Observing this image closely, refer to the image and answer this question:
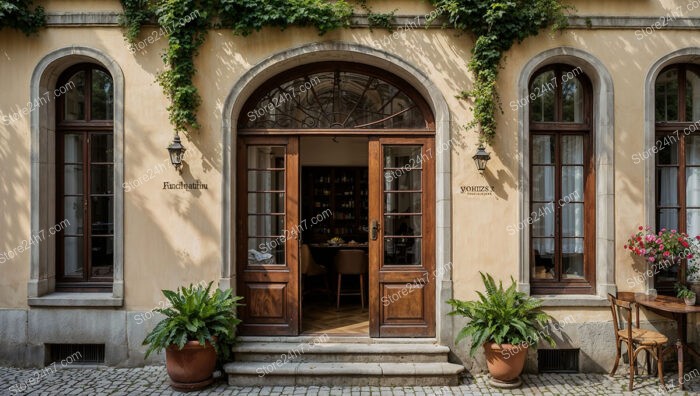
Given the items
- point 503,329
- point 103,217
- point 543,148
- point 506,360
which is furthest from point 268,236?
point 543,148

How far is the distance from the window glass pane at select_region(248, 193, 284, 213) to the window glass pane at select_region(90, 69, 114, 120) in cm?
226

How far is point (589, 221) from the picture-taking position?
6203mm

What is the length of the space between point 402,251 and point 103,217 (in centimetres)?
399

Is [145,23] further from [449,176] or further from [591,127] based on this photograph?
[591,127]

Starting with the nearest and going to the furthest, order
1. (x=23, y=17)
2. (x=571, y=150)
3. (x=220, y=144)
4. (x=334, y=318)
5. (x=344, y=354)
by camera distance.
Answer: (x=344, y=354)
(x=23, y=17)
(x=220, y=144)
(x=571, y=150)
(x=334, y=318)

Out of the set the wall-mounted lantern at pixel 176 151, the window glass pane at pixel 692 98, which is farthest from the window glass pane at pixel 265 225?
the window glass pane at pixel 692 98

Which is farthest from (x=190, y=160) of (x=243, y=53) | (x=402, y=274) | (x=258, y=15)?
(x=402, y=274)

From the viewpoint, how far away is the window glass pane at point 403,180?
246 inches

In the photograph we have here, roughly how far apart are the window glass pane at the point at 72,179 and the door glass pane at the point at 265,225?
7.65 feet

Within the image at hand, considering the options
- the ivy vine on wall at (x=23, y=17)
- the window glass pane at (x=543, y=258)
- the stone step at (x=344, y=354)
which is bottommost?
the stone step at (x=344, y=354)

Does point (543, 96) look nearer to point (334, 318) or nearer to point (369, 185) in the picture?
point (369, 185)

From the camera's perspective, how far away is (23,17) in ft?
19.3

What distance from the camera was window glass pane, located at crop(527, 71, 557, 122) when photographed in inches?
247

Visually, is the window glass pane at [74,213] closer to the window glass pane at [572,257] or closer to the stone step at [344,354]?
the stone step at [344,354]
